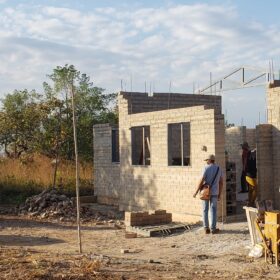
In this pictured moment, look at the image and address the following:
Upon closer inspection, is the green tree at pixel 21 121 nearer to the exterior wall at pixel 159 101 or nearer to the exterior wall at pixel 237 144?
the exterior wall at pixel 159 101

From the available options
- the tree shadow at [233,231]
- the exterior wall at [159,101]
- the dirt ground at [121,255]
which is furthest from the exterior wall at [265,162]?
the exterior wall at [159,101]

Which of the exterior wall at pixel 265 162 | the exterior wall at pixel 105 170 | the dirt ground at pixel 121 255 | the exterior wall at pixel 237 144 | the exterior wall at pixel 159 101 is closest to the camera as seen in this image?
the dirt ground at pixel 121 255

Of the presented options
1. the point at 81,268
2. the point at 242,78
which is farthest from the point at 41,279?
the point at 242,78

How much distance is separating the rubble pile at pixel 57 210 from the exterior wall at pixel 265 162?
4.65 metres

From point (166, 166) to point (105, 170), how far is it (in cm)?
477

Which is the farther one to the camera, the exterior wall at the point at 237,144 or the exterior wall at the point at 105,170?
the exterior wall at the point at 105,170

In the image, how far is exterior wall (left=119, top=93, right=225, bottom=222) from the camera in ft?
44.8

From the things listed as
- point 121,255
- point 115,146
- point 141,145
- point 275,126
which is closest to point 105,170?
point 115,146

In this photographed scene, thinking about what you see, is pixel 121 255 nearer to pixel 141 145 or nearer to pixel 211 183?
pixel 211 183

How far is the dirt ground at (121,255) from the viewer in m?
8.29

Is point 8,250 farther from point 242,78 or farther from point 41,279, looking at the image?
point 242,78

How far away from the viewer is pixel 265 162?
46.7 feet

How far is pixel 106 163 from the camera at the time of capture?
19609mm

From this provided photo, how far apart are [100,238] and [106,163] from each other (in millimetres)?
6640
